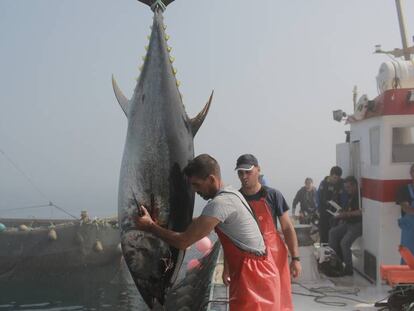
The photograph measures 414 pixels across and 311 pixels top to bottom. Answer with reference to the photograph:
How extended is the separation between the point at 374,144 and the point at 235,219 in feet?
12.4

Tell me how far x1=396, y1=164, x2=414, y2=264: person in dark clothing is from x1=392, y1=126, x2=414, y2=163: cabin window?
0.36 m

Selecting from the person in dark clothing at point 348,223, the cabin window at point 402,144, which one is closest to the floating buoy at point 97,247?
the person in dark clothing at point 348,223

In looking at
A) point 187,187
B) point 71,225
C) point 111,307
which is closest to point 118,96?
point 187,187

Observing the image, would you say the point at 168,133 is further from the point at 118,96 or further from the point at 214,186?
the point at 118,96

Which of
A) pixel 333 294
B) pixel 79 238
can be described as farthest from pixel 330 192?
pixel 79 238

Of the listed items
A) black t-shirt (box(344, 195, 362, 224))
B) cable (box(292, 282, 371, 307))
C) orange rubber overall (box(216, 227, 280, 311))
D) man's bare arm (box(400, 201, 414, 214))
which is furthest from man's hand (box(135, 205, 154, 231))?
black t-shirt (box(344, 195, 362, 224))

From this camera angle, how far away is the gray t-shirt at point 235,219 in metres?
2.57

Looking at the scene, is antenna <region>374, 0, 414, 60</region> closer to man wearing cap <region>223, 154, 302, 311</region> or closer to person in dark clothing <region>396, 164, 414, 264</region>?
person in dark clothing <region>396, 164, 414, 264</region>

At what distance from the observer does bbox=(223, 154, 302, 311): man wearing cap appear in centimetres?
346

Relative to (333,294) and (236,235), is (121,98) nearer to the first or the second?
(236,235)

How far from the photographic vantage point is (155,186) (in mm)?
2480

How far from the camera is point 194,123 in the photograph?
2.84 m

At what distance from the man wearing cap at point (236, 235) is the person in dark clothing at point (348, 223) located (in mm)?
3705

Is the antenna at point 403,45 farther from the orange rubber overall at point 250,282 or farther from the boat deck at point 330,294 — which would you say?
the orange rubber overall at point 250,282
